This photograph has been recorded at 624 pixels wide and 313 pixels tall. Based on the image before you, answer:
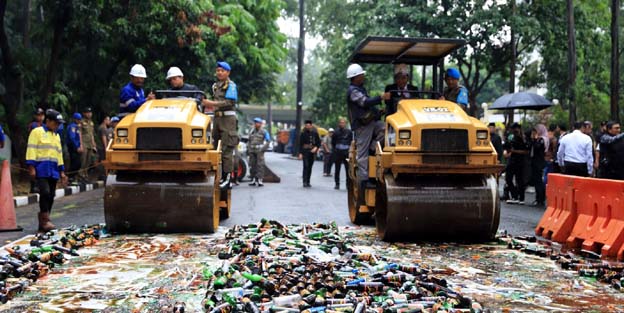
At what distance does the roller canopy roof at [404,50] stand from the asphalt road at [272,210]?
260 centimetres

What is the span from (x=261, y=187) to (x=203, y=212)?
10204mm

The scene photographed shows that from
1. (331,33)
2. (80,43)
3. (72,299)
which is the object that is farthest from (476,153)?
(331,33)

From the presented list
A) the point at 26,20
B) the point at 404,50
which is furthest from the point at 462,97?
the point at 26,20

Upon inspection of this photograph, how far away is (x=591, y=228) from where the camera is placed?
970cm

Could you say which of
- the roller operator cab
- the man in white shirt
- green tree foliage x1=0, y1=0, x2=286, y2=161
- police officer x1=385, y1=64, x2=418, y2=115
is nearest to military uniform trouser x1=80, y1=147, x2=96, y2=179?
green tree foliage x1=0, y1=0, x2=286, y2=161

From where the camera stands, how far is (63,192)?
59.1 feet

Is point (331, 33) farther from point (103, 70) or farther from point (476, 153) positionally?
point (476, 153)

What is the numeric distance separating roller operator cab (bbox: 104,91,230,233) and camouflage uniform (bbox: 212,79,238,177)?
5.16ft

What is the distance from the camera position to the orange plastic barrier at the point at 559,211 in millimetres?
10445

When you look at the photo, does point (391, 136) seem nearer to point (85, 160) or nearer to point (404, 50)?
point (404, 50)

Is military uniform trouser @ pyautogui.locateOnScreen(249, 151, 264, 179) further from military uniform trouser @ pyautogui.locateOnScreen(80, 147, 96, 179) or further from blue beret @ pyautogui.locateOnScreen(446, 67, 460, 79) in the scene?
blue beret @ pyautogui.locateOnScreen(446, 67, 460, 79)

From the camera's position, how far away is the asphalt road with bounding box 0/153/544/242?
12258mm

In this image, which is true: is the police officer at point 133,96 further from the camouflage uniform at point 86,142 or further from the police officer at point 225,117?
the camouflage uniform at point 86,142

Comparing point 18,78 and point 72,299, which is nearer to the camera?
point 72,299
